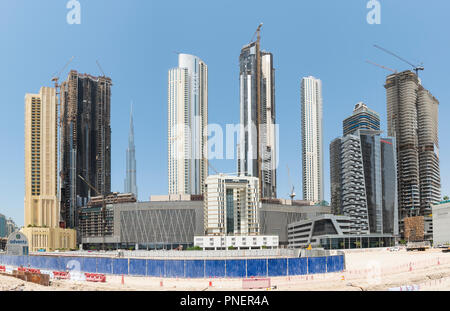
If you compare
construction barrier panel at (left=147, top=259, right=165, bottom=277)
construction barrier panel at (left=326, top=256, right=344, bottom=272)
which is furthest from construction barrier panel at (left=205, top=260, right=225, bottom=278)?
construction barrier panel at (left=326, top=256, right=344, bottom=272)

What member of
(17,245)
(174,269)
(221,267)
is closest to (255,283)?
(221,267)

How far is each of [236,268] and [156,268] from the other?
13.0 metres

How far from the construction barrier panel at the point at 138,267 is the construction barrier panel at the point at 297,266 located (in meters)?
23.3

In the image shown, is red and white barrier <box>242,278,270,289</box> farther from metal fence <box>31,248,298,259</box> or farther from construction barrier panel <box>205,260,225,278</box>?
metal fence <box>31,248,298,259</box>

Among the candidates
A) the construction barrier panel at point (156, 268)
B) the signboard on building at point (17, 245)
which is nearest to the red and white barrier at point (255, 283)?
the construction barrier panel at point (156, 268)

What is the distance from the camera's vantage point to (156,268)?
77.9 metres

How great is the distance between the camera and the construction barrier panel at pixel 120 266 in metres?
80.4

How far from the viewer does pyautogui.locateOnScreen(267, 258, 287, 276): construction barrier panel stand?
246ft

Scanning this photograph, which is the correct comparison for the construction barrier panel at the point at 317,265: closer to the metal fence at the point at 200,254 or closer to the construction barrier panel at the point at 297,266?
the construction barrier panel at the point at 297,266

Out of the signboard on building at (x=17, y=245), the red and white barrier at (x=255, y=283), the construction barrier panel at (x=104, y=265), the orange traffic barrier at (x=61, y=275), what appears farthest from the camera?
the signboard on building at (x=17, y=245)

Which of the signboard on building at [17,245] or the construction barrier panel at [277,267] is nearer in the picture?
the construction barrier panel at [277,267]
